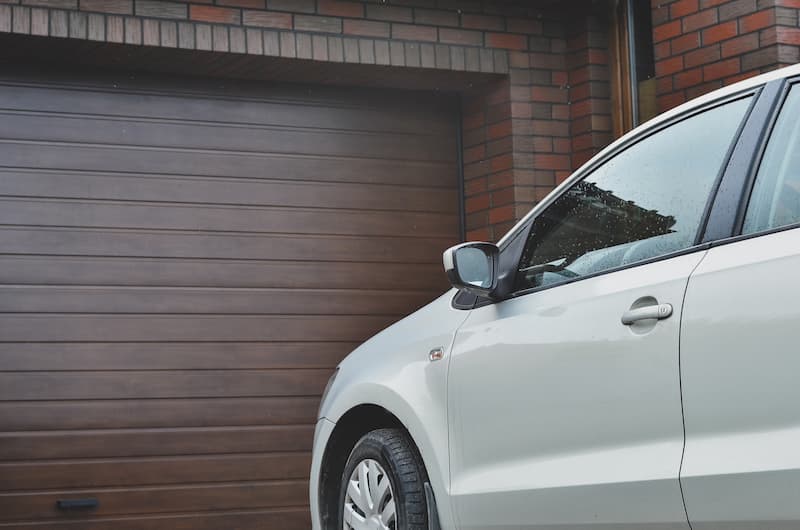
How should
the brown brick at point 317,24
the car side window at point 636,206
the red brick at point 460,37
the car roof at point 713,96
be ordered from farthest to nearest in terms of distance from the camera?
the red brick at point 460,37 → the brown brick at point 317,24 → the car side window at point 636,206 → the car roof at point 713,96

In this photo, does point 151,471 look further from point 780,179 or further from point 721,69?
point 780,179

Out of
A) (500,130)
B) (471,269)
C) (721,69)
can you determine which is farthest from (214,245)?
(471,269)

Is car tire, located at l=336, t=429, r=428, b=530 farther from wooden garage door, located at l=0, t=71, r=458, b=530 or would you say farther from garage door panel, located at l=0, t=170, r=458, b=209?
garage door panel, located at l=0, t=170, r=458, b=209

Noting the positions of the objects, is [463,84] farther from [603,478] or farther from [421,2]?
[603,478]

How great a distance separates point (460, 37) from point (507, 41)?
32 centimetres

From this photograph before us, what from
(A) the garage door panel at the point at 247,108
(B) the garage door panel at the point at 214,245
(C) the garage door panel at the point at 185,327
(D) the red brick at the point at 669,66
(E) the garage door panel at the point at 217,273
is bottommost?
(C) the garage door panel at the point at 185,327

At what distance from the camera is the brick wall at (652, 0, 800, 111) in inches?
262

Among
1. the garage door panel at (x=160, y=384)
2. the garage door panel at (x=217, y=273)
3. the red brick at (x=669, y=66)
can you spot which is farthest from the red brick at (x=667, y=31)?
the garage door panel at (x=160, y=384)

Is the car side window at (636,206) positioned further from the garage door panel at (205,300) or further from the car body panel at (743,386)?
the garage door panel at (205,300)

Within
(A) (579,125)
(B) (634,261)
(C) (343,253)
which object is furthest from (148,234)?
(B) (634,261)

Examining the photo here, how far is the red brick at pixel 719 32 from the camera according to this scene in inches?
271

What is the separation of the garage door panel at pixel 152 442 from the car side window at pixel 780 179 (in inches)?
188

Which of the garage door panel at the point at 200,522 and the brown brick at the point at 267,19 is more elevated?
the brown brick at the point at 267,19

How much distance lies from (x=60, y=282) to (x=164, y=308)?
1.97ft
